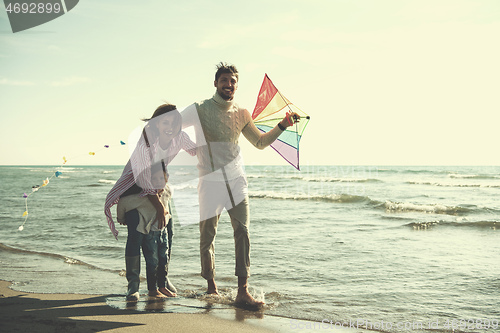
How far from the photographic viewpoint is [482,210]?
1155 centimetres

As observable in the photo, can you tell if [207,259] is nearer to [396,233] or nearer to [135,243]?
[135,243]

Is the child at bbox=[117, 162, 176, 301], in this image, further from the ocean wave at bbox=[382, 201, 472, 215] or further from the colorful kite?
the ocean wave at bbox=[382, 201, 472, 215]

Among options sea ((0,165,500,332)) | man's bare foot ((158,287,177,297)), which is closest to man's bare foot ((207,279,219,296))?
sea ((0,165,500,332))

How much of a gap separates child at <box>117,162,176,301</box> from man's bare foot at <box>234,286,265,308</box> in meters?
0.66

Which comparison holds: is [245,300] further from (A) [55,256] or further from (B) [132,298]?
(A) [55,256]

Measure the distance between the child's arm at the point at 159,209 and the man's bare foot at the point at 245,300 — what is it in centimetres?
84

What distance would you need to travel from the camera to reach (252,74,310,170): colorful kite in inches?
154

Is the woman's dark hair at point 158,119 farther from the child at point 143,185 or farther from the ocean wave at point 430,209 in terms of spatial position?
the ocean wave at point 430,209

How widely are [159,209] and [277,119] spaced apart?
1.40 m

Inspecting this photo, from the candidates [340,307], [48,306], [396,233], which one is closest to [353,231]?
[396,233]

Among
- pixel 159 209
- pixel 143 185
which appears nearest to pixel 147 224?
pixel 159 209

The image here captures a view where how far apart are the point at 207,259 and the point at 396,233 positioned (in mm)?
4878

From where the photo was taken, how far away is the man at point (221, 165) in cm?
353

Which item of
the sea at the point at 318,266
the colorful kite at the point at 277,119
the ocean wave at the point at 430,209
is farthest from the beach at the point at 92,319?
the ocean wave at the point at 430,209
